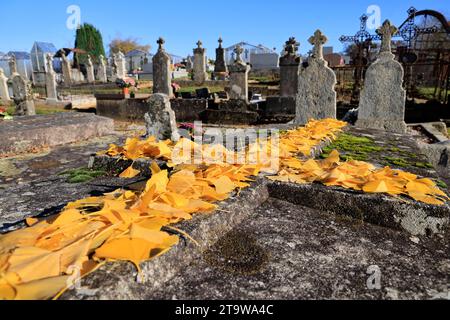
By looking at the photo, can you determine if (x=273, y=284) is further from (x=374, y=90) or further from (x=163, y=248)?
(x=374, y=90)

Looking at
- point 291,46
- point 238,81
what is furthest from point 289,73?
point 238,81

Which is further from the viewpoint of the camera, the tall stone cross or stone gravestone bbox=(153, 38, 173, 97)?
stone gravestone bbox=(153, 38, 173, 97)

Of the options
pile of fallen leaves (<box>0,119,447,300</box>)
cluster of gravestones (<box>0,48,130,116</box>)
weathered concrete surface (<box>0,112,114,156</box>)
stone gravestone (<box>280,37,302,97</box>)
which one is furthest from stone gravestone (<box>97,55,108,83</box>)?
pile of fallen leaves (<box>0,119,447,300</box>)

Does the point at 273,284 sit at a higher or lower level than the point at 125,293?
lower

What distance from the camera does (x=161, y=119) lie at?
4.90 m

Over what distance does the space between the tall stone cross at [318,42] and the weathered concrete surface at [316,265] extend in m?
6.08

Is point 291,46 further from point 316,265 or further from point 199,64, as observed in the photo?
point 199,64

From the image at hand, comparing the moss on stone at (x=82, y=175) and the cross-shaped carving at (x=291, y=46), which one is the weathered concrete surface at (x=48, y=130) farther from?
the cross-shaped carving at (x=291, y=46)

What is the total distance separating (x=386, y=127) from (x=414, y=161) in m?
3.81

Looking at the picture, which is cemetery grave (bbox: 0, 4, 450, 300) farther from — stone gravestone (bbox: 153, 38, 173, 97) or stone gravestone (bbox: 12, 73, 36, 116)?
stone gravestone (bbox: 153, 38, 173, 97)

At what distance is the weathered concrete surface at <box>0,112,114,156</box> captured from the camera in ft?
18.3

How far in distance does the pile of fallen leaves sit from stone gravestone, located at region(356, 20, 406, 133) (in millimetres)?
4871
